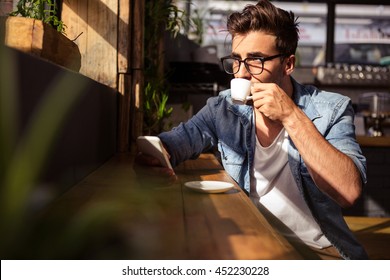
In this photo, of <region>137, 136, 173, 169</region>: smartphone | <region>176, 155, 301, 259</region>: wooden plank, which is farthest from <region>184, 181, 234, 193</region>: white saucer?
<region>137, 136, 173, 169</region>: smartphone

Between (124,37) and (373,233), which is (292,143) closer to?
(124,37)

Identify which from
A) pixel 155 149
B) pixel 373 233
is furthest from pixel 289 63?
pixel 373 233

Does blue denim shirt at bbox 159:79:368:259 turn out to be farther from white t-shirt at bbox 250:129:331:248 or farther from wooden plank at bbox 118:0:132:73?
wooden plank at bbox 118:0:132:73

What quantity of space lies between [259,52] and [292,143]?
375mm

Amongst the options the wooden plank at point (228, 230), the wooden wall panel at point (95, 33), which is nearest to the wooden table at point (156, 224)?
the wooden plank at point (228, 230)

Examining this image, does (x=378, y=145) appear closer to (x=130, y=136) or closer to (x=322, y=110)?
(x=322, y=110)

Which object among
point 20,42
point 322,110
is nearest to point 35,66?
point 20,42

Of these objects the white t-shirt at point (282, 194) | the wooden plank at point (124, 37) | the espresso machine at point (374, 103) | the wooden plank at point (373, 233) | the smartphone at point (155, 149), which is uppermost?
the wooden plank at point (124, 37)

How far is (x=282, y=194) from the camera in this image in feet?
5.69

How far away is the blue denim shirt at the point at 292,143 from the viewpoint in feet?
5.42

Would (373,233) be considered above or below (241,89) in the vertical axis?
below

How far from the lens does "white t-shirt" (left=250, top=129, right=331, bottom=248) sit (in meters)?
1.70

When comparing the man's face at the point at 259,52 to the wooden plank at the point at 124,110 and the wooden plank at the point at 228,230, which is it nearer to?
the wooden plank at the point at 228,230
